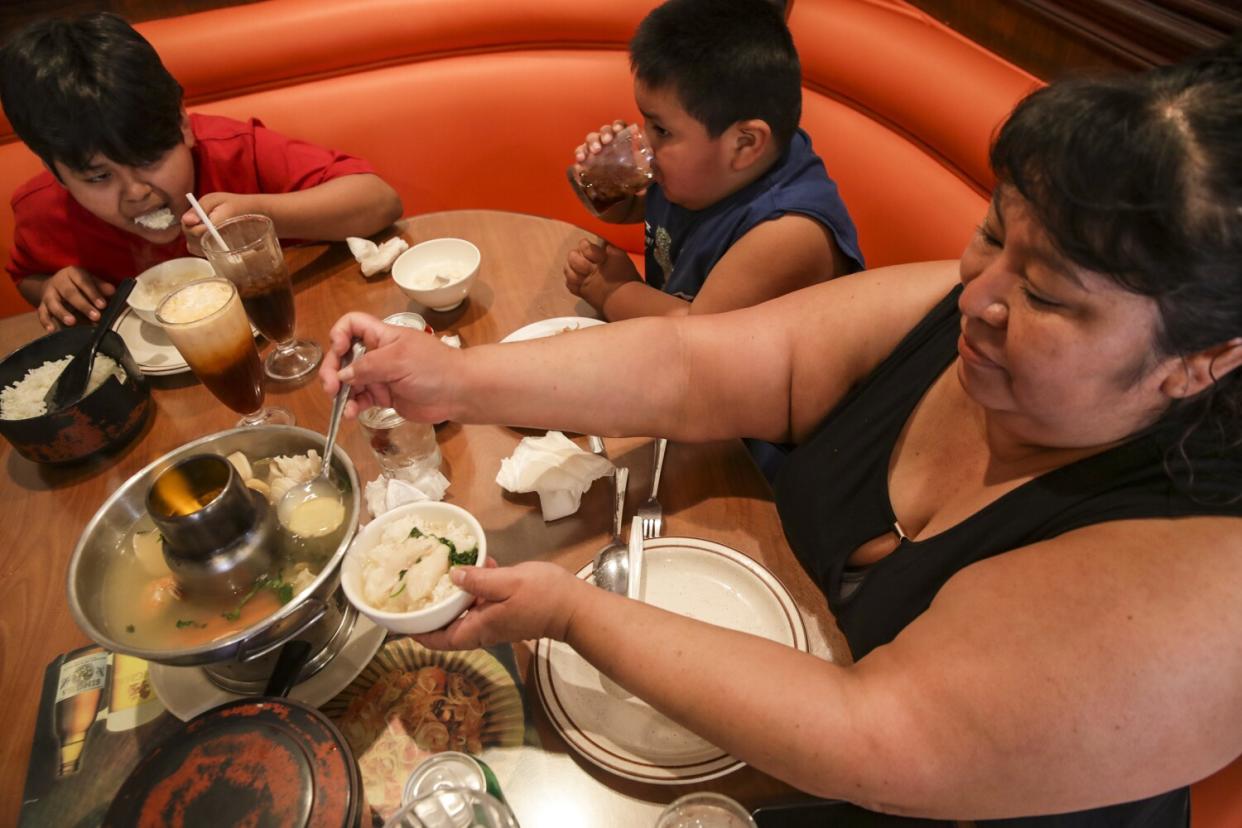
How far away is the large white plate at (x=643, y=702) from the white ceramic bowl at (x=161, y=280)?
49.1 inches

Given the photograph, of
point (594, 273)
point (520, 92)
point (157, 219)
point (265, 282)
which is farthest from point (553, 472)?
point (520, 92)

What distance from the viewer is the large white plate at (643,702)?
89 cm

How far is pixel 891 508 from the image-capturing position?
1.07m

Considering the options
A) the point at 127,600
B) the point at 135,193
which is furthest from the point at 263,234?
the point at 127,600

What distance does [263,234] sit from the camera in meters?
1.47

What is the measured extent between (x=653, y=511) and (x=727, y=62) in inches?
42.7

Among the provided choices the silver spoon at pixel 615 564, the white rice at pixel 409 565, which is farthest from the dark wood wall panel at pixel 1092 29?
the white rice at pixel 409 565

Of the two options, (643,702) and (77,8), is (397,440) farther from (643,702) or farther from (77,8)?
(77,8)

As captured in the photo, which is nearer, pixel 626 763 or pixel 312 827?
pixel 312 827

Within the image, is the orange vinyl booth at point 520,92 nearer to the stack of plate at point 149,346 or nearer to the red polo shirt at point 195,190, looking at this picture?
the red polo shirt at point 195,190

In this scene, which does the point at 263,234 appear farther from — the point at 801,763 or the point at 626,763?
the point at 801,763

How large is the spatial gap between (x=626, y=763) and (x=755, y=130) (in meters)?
1.39

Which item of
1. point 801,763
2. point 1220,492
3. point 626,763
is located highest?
point 1220,492

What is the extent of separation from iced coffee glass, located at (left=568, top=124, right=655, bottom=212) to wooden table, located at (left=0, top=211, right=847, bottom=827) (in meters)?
0.42
